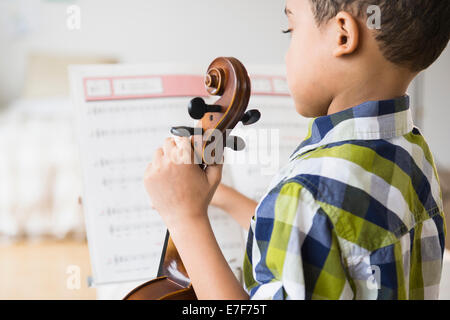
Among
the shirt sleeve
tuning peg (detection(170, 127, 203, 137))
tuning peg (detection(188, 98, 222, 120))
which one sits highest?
tuning peg (detection(188, 98, 222, 120))

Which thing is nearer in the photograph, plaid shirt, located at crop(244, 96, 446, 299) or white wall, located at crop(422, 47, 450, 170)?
plaid shirt, located at crop(244, 96, 446, 299)

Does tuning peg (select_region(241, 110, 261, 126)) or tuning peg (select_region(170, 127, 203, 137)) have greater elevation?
tuning peg (select_region(241, 110, 261, 126))

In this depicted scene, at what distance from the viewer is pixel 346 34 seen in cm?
50

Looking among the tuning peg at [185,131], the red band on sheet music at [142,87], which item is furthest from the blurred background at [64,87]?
the tuning peg at [185,131]

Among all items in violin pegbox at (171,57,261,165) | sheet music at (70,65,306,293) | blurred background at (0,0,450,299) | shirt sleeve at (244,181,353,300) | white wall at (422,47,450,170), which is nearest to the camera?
shirt sleeve at (244,181,353,300)

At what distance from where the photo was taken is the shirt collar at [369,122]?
503 millimetres

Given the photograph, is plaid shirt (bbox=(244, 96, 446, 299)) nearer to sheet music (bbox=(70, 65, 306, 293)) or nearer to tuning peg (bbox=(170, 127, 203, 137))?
tuning peg (bbox=(170, 127, 203, 137))

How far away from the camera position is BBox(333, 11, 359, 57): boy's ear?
491 millimetres

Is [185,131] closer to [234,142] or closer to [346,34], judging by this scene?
[234,142]

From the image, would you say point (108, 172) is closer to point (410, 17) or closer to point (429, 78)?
point (410, 17)

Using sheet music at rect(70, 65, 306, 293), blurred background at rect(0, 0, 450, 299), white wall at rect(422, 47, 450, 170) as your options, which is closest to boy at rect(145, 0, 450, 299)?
sheet music at rect(70, 65, 306, 293)

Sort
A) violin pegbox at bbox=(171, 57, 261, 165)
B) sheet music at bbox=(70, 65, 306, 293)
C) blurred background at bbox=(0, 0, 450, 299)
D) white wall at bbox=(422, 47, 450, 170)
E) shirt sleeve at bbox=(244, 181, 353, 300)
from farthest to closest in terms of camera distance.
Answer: white wall at bbox=(422, 47, 450, 170) < blurred background at bbox=(0, 0, 450, 299) < sheet music at bbox=(70, 65, 306, 293) < violin pegbox at bbox=(171, 57, 261, 165) < shirt sleeve at bbox=(244, 181, 353, 300)

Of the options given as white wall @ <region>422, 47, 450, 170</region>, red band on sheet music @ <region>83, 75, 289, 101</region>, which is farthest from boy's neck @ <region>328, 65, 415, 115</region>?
white wall @ <region>422, 47, 450, 170</region>

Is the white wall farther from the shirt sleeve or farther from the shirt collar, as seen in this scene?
the shirt sleeve
